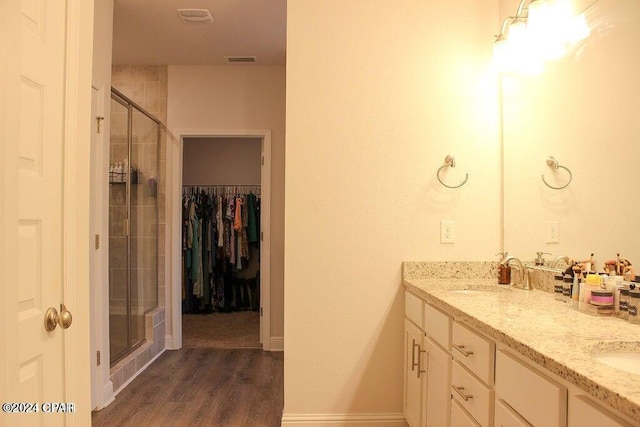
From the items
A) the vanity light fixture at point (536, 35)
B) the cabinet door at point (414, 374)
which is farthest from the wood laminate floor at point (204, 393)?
the vanity light fixture at point (536, 35)

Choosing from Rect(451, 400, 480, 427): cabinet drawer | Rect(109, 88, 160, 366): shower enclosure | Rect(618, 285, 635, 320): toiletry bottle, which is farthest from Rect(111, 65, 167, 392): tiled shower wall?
Rect(618, 285, 635, 320): toiletry bottle

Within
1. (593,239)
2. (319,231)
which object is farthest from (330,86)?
(593,239)

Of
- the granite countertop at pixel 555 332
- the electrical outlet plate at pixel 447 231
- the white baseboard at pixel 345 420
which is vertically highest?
the electrical outlet plate at pixel 447 231

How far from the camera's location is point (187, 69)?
13.0 ft

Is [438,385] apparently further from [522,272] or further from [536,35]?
[536,35]

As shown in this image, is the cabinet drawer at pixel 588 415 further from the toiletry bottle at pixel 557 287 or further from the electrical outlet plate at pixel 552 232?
the electrical outlet plate at pixel 552 232

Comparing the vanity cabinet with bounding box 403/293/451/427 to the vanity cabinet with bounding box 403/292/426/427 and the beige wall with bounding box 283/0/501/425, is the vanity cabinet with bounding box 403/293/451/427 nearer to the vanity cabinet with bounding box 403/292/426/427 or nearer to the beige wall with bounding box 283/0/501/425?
the vanity cabinet with bounding box 403/292/426/427

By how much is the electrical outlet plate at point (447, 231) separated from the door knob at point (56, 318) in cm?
184

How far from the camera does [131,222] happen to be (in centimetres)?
334

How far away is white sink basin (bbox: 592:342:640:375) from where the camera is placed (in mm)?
1056

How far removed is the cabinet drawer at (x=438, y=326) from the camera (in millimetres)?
1617

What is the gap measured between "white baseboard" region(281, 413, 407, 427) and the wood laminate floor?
25cm

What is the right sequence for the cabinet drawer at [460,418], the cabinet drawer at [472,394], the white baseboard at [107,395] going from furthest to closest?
the white baseboard at [107,395] → the cabinet drawer at [460,418] → the cabinet drawer at [472,394]

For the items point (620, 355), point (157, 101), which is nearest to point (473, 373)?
point (620, 355)
